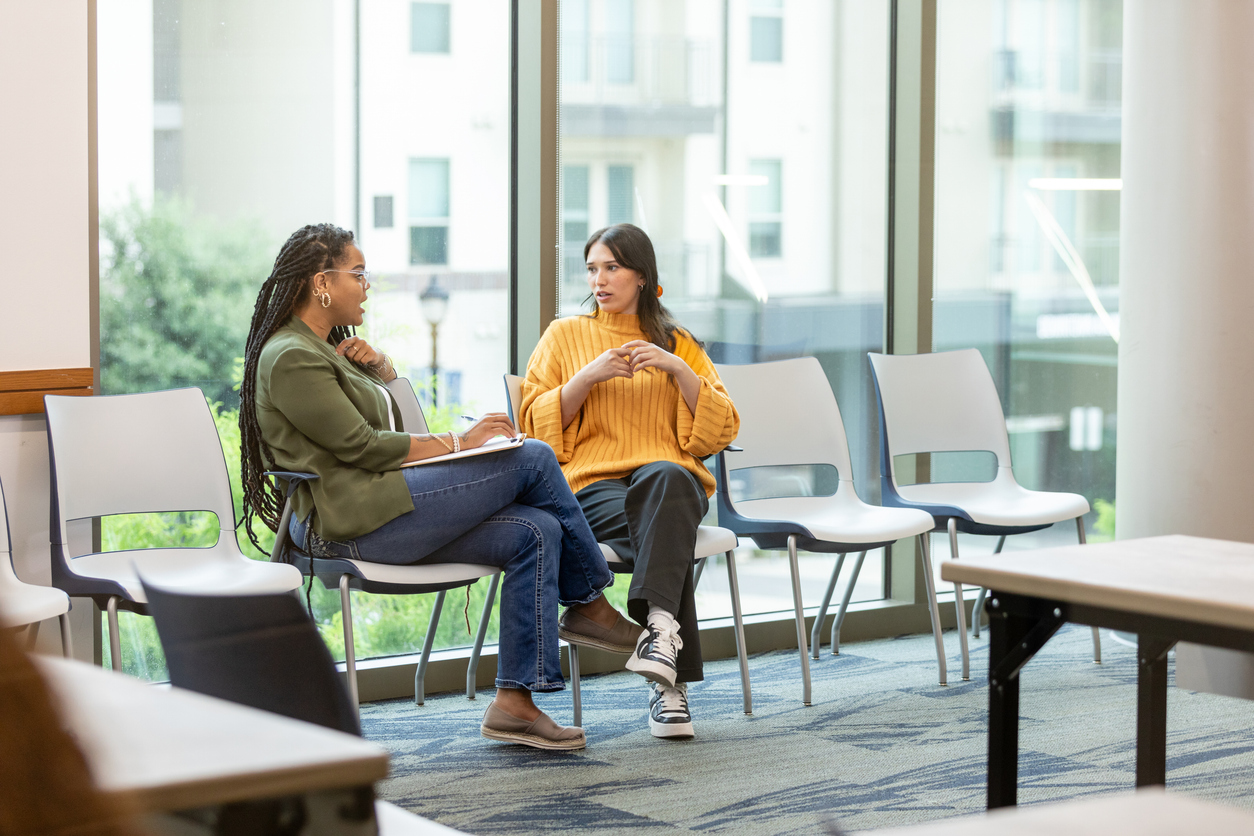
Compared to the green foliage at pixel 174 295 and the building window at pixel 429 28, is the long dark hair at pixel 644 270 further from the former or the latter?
the green foliage at pixel 174 295

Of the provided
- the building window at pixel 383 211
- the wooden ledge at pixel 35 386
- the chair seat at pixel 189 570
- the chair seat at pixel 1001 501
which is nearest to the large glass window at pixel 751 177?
the chair seat at pixel 1001 501

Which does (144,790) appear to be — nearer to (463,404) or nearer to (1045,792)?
(1045,792)

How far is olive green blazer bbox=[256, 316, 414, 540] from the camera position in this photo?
275cm

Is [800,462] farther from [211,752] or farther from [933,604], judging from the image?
Result: [211,752]

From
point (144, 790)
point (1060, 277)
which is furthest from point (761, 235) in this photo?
point (144, 790)

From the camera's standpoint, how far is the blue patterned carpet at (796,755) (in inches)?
97.7

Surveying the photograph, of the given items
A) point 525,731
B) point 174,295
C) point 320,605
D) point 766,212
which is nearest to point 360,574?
point 525,731

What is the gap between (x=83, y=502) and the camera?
110 inches

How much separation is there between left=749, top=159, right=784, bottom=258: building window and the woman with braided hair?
142 cm

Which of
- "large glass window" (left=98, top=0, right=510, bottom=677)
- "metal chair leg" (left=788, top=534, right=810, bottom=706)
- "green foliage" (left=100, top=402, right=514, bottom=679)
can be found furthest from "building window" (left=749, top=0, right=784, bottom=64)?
"metal chair leg" (left=788, top=534, right=810, bottom=706)

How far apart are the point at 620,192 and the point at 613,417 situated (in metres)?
0.86

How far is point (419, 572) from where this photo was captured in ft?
9.08

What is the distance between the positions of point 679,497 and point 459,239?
42.5 inches

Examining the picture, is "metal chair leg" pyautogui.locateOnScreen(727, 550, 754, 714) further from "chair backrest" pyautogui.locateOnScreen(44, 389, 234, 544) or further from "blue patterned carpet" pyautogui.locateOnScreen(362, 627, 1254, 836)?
"chair backrest" pyautogui.locateOnScreen(44, 389, 234, 544)
